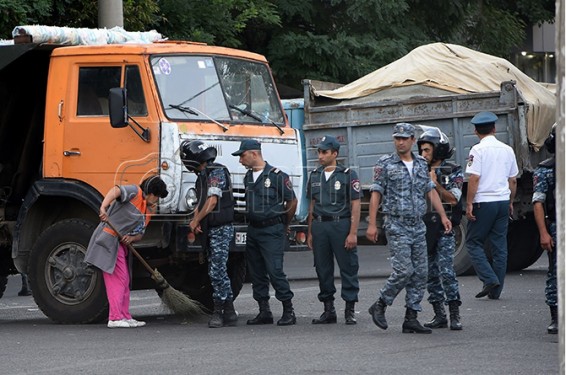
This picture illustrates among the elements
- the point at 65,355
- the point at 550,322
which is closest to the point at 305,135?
the point at 550,322

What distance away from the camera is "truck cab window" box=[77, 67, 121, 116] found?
1235cm

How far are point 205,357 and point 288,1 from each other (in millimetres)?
16325

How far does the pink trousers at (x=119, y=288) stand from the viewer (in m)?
Answer: 11.9

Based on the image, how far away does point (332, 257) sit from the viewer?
473 inches

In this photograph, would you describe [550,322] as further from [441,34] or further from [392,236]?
[441,34]

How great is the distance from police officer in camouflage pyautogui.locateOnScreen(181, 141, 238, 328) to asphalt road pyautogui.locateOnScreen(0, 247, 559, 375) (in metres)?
0.45

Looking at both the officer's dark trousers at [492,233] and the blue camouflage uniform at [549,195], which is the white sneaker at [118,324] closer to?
the blue camouflage uniform at [549,195]

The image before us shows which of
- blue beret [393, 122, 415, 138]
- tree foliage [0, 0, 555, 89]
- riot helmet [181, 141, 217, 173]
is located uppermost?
tree foliage [0, 0, 555, 89]

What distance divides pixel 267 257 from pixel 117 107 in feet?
6.24

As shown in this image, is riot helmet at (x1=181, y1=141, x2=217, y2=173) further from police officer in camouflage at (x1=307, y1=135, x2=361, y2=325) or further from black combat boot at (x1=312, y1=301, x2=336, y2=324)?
black combat boot at (x1=312, y1=301, x2=336, y2=324)

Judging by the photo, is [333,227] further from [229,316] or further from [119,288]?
[119,288]

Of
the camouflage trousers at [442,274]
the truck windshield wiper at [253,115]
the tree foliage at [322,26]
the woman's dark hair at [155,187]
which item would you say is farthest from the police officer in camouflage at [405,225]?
the tree foliage at [322,26]

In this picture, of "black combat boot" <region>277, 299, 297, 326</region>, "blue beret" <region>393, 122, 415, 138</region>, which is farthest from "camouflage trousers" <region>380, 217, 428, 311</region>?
"black combat boot" <region>277, 299, 297, 326</region>

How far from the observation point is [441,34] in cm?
2748
